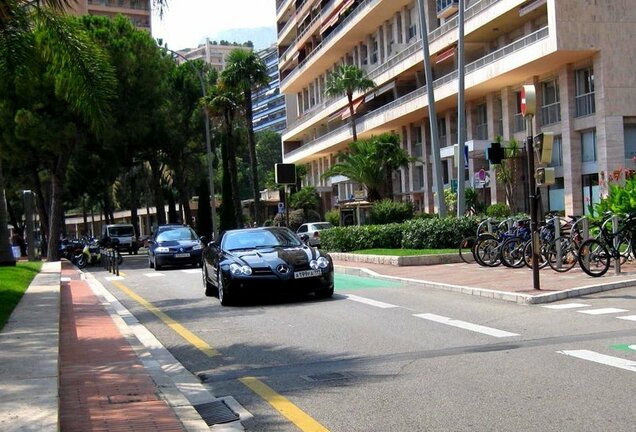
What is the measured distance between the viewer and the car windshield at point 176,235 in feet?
88.0

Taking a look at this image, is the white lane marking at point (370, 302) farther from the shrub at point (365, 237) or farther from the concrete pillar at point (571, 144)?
the concrete pillar at point (571, 144)

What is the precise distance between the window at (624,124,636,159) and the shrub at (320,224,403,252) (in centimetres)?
1299

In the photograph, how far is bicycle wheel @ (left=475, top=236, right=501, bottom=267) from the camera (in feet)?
57.5

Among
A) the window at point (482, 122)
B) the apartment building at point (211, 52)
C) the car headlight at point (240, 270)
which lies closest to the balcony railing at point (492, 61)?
the window at point (482, 122)

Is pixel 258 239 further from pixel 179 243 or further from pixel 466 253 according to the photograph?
pixel 179 243

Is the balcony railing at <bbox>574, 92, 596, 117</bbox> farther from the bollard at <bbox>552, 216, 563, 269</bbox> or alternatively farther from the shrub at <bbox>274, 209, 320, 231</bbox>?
the shrub at <bbox>274, 209, 320, 231</bbox>

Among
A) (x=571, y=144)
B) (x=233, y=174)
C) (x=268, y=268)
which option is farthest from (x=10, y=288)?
(x=233, y=174)

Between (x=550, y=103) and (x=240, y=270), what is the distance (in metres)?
25.5

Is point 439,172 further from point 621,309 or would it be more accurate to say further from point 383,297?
point 621,309

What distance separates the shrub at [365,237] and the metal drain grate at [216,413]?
17.9 meters

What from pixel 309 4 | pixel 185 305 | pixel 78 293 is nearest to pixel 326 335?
pixel 185 305

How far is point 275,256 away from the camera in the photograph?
12.8m

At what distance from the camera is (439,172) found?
23.3 m

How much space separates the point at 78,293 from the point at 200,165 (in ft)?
125
